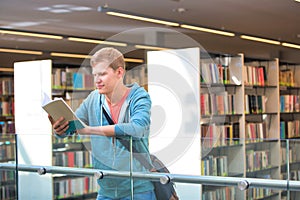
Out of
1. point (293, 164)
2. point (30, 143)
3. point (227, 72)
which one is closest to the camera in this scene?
point (293, 164)

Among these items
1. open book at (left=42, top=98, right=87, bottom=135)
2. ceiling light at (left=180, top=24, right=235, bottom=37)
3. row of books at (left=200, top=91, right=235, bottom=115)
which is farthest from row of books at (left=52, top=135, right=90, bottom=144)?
ceiling light at (left=180, top=24, right=235, bottom=37)

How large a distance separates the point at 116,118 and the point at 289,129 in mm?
4928

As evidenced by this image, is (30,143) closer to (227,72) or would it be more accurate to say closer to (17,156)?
(17,156)

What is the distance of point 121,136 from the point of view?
2096 millimetres

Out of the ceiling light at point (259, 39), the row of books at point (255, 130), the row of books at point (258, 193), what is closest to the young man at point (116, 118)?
the row of books at point (258, 193)

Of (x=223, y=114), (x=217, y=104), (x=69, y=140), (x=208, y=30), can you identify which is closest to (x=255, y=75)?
(x=223, y=114)

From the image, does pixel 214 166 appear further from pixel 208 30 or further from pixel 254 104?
pixel 208 30

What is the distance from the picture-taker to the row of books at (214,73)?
16.3ft

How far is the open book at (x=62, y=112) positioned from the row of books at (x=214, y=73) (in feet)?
9.34

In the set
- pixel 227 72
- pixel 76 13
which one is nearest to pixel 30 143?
pixel 227 72

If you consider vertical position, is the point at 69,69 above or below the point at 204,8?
below

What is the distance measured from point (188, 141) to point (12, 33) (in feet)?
16.3

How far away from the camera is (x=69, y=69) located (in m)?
6.64

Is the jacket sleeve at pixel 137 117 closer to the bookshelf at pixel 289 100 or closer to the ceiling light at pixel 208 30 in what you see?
the bookshelf at pixel 289 100
